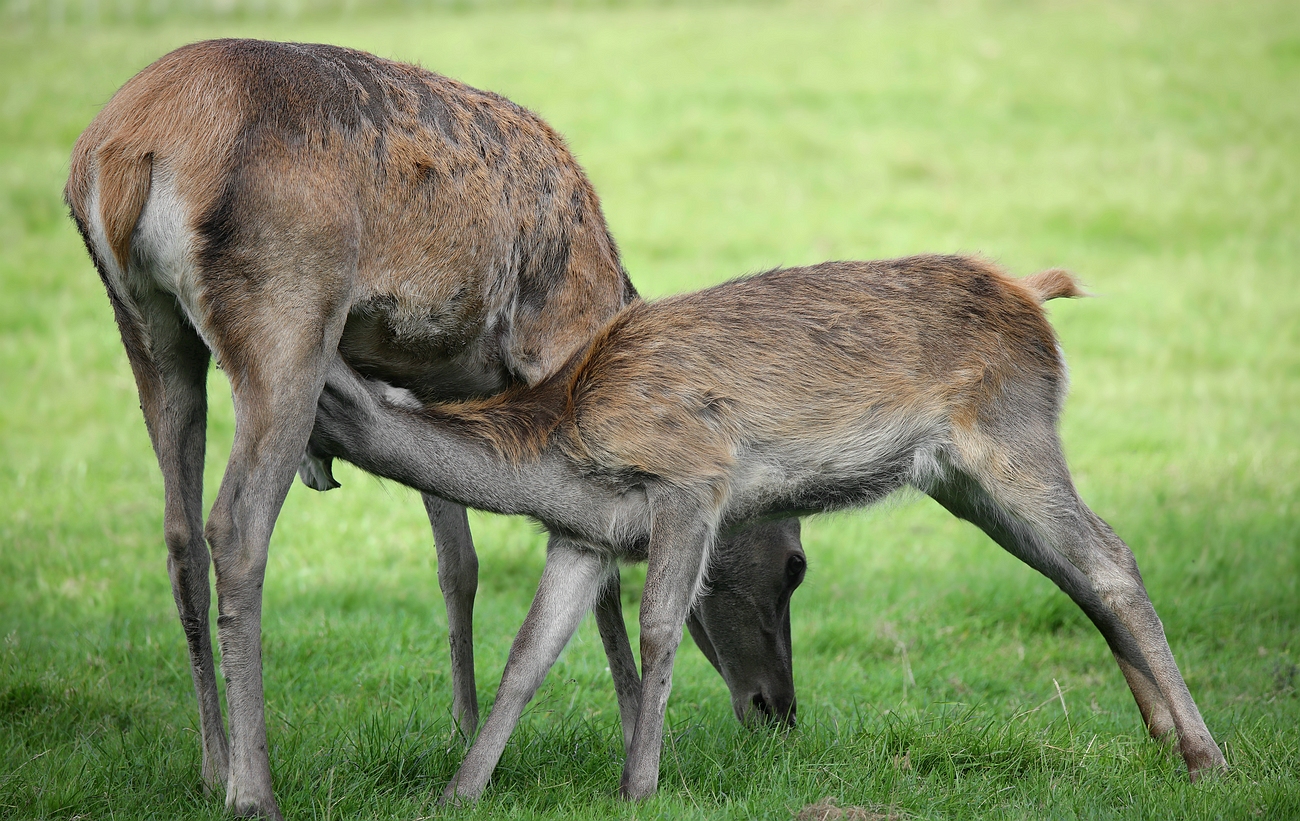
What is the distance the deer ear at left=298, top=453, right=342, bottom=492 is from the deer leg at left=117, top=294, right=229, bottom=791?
14.3 inches

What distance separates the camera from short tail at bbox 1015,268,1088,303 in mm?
5125

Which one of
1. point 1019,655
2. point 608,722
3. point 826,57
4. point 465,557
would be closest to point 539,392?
point 465,557

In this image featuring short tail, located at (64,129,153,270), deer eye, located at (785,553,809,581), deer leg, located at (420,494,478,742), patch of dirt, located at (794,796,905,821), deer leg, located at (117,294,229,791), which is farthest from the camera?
deer eye, located at (785,553,809,581)

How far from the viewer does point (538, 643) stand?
447 centimetres

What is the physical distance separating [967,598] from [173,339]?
442cm

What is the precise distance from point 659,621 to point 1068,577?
177 centimetres

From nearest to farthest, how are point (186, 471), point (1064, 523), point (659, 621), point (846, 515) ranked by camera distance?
point (659, 621), point (186, 471), point (1064, 523), point (846, 515)

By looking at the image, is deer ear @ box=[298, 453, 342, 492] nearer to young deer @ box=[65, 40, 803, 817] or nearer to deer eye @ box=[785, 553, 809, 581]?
young deer @ box=[65, 40, 803, 817]

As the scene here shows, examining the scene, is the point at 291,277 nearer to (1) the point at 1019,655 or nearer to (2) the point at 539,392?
(2) the point at 539,392

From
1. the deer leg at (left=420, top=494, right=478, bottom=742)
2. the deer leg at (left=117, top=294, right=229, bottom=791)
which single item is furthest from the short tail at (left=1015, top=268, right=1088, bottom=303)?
the deer leg at (left=117, top=294, right=229, bottom=791)

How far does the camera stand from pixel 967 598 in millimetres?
6992

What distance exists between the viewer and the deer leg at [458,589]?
523 centimetres

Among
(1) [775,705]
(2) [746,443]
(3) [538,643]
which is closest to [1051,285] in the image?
(2) [746,443]

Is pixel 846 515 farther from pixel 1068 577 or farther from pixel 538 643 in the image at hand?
pixel 538 643
